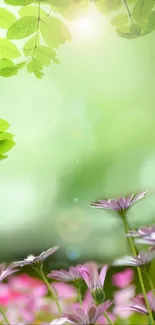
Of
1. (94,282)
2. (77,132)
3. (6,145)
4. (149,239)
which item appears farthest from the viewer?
(77,132)

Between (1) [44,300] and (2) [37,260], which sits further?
(1) [44,300]

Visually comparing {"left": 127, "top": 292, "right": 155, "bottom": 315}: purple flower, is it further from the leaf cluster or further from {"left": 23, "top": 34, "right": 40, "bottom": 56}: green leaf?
{"left": 23, "top": 34, "right": 40, "bottom": 56}: green leaf

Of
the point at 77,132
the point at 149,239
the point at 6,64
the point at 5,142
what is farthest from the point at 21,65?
the point at 77,132

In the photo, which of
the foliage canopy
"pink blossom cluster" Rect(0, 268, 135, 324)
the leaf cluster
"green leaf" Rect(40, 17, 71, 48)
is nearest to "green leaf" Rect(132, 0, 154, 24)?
the foliage canopy

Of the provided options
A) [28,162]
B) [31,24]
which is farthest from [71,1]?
[28,162]

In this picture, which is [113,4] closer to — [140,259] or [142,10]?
[142,10]

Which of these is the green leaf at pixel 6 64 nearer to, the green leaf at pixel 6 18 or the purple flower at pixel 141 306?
the green leaf at pixel 6 18
